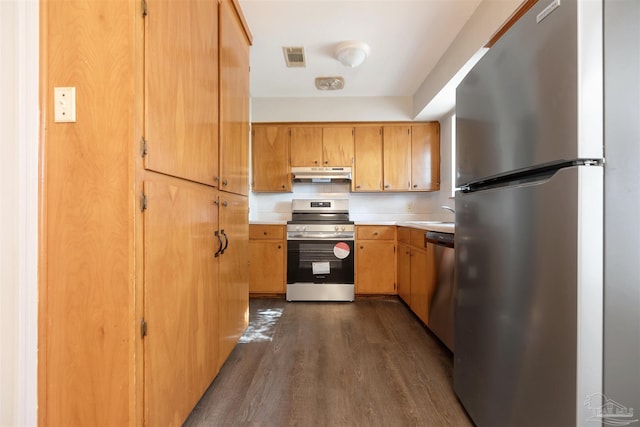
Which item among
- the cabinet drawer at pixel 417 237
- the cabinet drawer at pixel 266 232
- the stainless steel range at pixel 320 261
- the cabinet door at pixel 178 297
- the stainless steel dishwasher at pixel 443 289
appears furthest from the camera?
the cabinet drawer at pixel 266 232

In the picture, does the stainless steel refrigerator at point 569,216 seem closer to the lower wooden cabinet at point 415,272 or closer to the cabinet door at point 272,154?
the lower wooden cabinet at point 415,272

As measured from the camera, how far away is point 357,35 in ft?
7.33

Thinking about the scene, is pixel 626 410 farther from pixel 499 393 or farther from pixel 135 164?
pixel 135 164

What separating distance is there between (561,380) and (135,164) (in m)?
1.34

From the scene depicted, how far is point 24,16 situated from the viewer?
839 mm

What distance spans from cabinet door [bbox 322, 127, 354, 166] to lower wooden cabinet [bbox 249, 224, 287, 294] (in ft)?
3.40

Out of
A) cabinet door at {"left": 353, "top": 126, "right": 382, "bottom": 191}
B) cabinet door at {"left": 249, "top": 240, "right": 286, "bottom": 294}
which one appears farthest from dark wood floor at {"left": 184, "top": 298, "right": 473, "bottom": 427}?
cabinet door at {"left": 353, "top": 126, "right": 382, "bottom": 191}

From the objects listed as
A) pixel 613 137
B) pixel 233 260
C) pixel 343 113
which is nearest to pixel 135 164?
pixel 233 260

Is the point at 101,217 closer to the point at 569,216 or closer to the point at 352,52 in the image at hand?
the point at 569,216

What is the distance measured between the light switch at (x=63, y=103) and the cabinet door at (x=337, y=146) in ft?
9.00

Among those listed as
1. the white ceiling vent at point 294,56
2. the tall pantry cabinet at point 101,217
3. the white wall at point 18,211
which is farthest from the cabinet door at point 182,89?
the white ceiling vent at point 294,56

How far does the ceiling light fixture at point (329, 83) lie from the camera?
296cm

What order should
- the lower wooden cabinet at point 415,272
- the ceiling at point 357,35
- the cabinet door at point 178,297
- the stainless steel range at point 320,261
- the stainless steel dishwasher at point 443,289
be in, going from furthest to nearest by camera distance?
1. the stainless steel range at point 320,261
2. the lower wooden cabinet at point 415,272
3. the ceiling at point 357,35
4. the stainless steel dishwasher at point 443,289
5. the cabinet door at point 178,297

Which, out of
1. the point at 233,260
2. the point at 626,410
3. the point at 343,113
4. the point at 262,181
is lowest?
the point at 626,410
